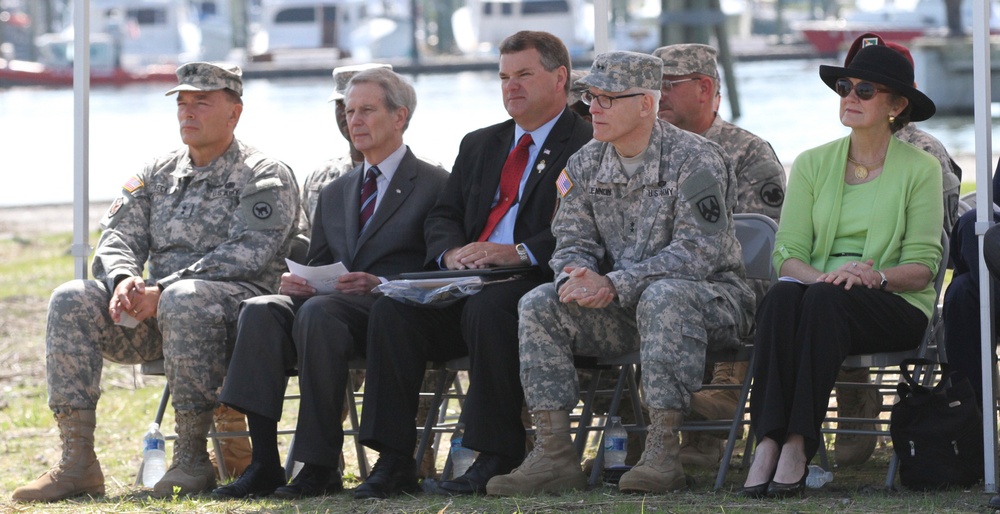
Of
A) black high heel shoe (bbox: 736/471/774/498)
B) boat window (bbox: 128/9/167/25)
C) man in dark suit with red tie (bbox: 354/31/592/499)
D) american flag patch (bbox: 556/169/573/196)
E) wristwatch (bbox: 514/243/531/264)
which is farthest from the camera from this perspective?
boat window (bbox: 128/9/167/25)

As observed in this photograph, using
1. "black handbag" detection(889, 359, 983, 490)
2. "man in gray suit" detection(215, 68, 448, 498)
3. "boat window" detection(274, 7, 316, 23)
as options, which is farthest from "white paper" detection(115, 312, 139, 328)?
"boat window" detection(274, 7, 316, 23)

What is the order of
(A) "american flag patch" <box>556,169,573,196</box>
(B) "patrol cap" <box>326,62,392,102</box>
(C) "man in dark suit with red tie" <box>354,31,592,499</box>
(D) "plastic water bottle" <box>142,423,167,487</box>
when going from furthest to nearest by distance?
(B) "patrol cap" <box>326,62,392,102</box>, (D) "plastic water bottle" <box>142,423,167,487</box>, (A) "american flag patch" <box>556,169,573,196</box>, (C) "man in dark suit with red tie" <box>354,31,592,499</box>

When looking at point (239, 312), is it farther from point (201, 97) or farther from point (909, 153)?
point (909, 153)

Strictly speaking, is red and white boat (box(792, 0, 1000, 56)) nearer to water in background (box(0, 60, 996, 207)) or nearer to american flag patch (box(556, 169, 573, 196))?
water in background (box(0, 60, 996, 207))

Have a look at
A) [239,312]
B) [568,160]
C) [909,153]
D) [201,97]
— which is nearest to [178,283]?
[239,312]

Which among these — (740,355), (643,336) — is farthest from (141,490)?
(740,355)

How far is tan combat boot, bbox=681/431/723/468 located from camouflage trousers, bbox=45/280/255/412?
1.89 metres

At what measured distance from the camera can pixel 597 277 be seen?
493cm

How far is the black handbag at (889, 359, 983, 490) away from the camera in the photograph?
472 centimetres

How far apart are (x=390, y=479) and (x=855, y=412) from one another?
83.3 inches

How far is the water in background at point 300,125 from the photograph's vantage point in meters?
27.9

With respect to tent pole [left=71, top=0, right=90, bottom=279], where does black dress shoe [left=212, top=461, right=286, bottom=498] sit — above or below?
below

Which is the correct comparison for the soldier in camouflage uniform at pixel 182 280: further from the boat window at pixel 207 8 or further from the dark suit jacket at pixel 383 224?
the boat window at pixel 207 8

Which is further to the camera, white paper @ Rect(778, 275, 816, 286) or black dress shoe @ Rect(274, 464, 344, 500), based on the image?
black dress shoe @ Rect(274, 464, 344, 500)
